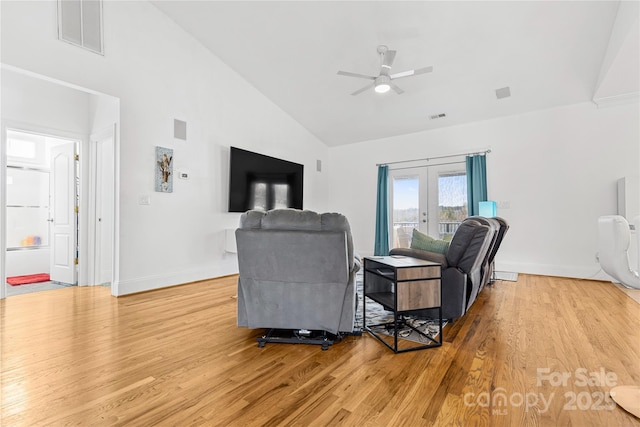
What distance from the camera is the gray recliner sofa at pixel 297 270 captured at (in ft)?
6.78

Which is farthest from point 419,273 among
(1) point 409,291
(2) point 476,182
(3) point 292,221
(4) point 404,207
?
(4) point 404,207

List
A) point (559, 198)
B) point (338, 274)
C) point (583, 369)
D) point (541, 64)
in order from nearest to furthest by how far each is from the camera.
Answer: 1. point (583, 369)
2. point (338, 274)
3. point (541, 64)
4. point (559, 198)

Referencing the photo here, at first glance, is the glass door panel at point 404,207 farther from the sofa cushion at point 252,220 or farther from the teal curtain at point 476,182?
the sofa cushion at point 252,220

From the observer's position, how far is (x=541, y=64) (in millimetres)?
4074

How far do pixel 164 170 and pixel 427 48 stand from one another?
386 cm

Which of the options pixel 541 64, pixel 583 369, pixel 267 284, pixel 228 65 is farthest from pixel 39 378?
pixel 541 64

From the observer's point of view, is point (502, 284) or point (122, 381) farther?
point (502, 284)

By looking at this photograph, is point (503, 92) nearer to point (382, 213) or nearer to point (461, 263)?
point (382, 213)

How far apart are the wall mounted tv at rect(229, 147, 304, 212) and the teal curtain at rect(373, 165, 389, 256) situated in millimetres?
1769

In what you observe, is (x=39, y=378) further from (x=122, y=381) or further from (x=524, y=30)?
(x=524, y=30)


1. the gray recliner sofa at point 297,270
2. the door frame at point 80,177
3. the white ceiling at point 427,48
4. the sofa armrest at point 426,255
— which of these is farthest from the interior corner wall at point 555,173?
the door frame at point 80,177

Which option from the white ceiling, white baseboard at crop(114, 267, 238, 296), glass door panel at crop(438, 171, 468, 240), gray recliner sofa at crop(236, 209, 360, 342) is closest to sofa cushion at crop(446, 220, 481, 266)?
gray recliner sofa at crop(236, 209, 360, 342)

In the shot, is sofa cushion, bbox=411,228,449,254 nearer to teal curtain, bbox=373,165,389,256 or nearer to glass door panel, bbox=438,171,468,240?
glass door panel, bbox=438,171,468,240

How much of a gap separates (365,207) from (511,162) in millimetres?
3003
